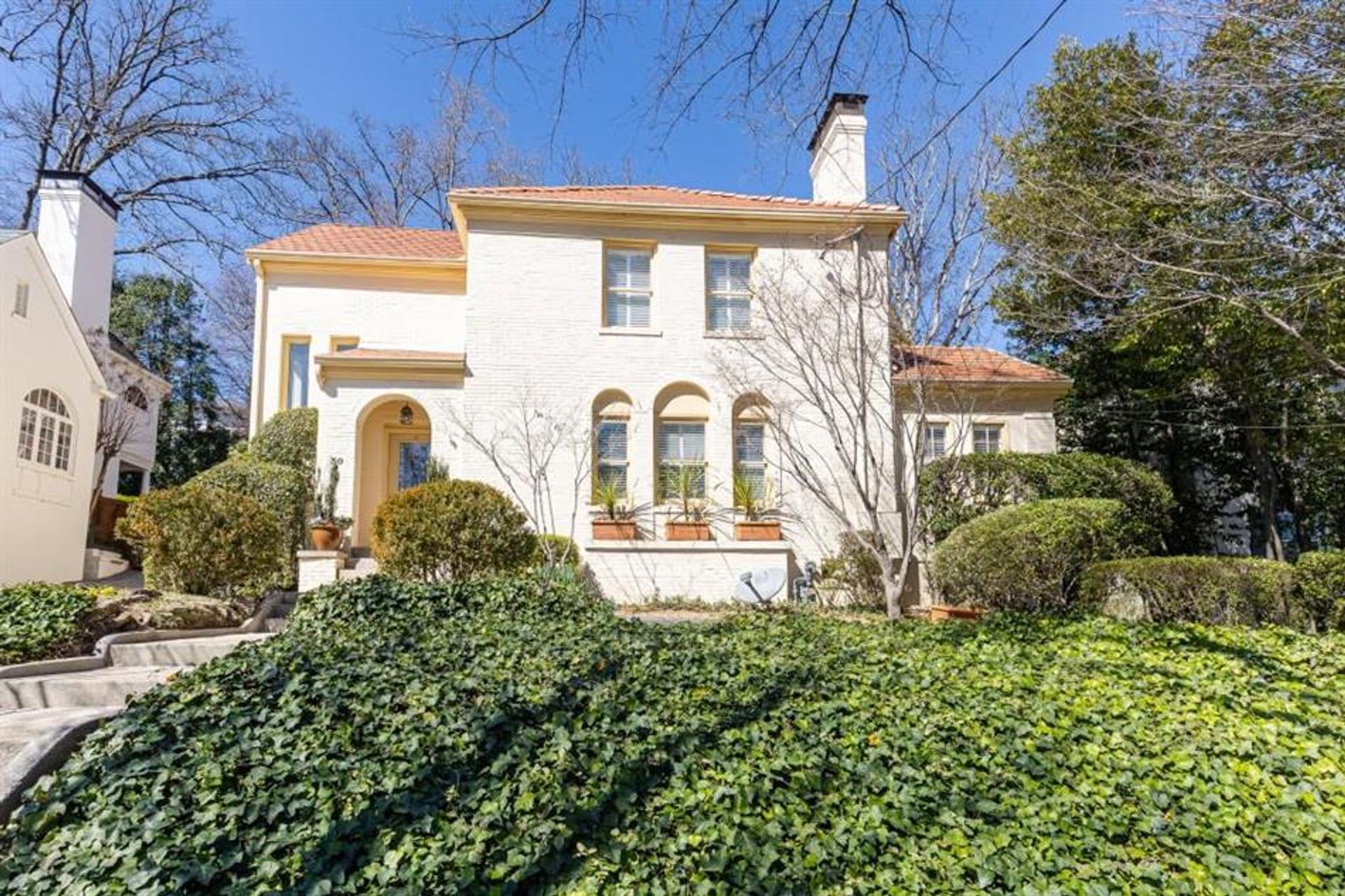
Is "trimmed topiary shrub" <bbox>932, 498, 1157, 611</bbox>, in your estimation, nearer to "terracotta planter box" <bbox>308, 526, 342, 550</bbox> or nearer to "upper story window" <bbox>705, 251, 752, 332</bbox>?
"upper story window" <bbox>705, 251, 752, 332</bbox>

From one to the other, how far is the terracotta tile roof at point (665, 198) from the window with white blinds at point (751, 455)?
3918 mm

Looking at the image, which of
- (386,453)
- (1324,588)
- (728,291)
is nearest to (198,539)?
(386,453)

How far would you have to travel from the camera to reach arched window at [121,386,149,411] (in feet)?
59.1

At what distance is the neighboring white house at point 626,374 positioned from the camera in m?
12.4

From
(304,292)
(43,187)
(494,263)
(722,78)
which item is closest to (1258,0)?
(722,78)

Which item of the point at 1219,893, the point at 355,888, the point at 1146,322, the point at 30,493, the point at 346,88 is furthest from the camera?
the point at 1146,322

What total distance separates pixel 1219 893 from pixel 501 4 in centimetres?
501

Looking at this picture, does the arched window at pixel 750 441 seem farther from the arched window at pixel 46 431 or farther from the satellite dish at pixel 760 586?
the arched window at pixel 46 431

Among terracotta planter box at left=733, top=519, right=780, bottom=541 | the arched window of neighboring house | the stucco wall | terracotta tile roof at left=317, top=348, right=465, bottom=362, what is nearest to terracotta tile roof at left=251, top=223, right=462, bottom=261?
A: terracotta tile roof at left=317, top=348, right=465, bottom=362

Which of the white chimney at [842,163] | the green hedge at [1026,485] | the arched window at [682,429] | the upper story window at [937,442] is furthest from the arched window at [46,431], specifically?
the upper story window at [937,442]

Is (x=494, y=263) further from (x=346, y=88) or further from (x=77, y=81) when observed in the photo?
(x=77, y=81)

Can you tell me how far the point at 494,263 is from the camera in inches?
510

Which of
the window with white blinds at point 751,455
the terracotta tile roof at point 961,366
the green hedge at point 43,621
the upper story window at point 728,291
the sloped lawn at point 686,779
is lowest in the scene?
the sloped lawn at point 686,779

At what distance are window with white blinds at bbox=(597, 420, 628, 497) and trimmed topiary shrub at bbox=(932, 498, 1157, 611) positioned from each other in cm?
559
